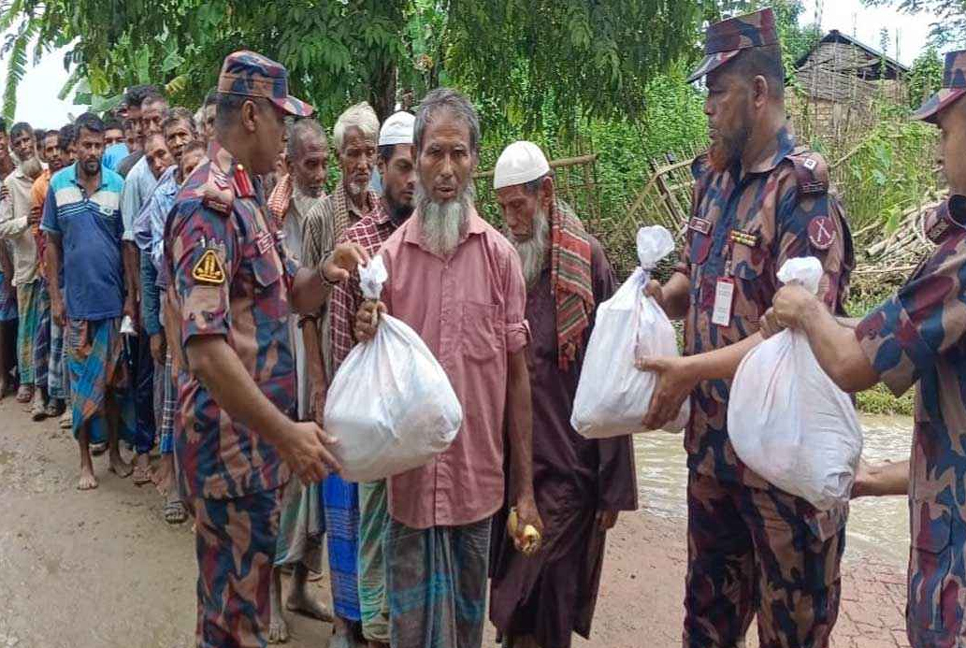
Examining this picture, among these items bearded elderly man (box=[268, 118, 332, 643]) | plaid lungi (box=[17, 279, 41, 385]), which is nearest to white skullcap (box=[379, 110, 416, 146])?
bearded elderly man (box=[268, 118, 332, 643])

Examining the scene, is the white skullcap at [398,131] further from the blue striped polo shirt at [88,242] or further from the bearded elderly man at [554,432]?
the blue striped polo shirt at [88,242]

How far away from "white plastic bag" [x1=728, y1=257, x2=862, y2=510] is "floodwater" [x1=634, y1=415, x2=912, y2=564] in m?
3.16

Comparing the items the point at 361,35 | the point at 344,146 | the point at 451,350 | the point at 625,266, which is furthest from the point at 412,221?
the point at 625,266

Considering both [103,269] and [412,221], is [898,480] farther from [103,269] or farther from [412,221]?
[103,269]

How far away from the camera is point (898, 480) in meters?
2.44

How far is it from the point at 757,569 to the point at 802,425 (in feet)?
2.74

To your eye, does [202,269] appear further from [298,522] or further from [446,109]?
[298,522]

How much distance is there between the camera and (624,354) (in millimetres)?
2854

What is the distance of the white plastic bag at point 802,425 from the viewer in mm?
2385

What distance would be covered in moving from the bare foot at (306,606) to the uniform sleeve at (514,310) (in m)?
1.96

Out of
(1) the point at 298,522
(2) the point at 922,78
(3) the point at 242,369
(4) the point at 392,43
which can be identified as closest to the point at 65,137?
(4) the point at 392,43

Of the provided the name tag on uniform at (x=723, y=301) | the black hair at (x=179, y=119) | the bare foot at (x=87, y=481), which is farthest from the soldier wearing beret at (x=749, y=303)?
the bare foot at (x=87, y=481)

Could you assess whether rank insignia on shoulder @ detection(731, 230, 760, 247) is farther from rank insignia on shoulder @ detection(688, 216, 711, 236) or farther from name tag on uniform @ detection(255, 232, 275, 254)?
name tag on uniform @ detection(255, 232, 275, 254)

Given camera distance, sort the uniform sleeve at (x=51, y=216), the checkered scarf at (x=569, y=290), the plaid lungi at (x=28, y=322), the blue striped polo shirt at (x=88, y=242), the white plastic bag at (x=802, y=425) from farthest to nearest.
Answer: the plaid lungi at (x=28, y=322)
the uniform sleeve at (x=51, y=216)
the blue striped polo shirt at (x=88, y=242)
the checkered scarf at (x=569, y=290)
the white plastic bag at (x=802, y=425)
